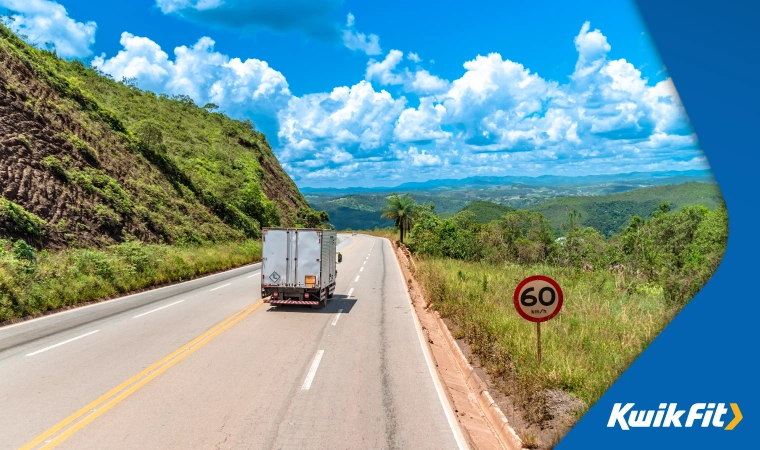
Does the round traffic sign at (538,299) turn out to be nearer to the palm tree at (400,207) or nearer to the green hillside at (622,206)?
the green hillside at (622,206)

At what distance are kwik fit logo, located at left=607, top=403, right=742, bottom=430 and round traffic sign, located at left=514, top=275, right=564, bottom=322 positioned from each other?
2.29 meters

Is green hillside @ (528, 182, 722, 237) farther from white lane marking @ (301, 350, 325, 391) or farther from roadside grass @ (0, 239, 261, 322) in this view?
roadside grass @ (0, 239, 261, 322)

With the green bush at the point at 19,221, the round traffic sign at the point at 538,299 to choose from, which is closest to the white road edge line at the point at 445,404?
the round traffic sign at the point at 538,299

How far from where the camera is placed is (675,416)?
4.69 metres

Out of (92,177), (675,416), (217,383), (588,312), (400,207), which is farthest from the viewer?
(400,207)

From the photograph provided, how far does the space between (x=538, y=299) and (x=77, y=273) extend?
1512 centimetres

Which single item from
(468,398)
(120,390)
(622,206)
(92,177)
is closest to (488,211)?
(622,206)

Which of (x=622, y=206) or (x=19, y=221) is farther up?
(x=622, y=206)

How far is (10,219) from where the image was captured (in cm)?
1784

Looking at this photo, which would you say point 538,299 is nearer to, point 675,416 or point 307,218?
point 675,416

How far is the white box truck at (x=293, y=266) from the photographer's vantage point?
14.8 metres

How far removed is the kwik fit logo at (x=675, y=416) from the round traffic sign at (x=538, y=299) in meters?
2.29

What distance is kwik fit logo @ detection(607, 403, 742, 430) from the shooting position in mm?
4523

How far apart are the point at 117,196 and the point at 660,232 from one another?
29.3 m
